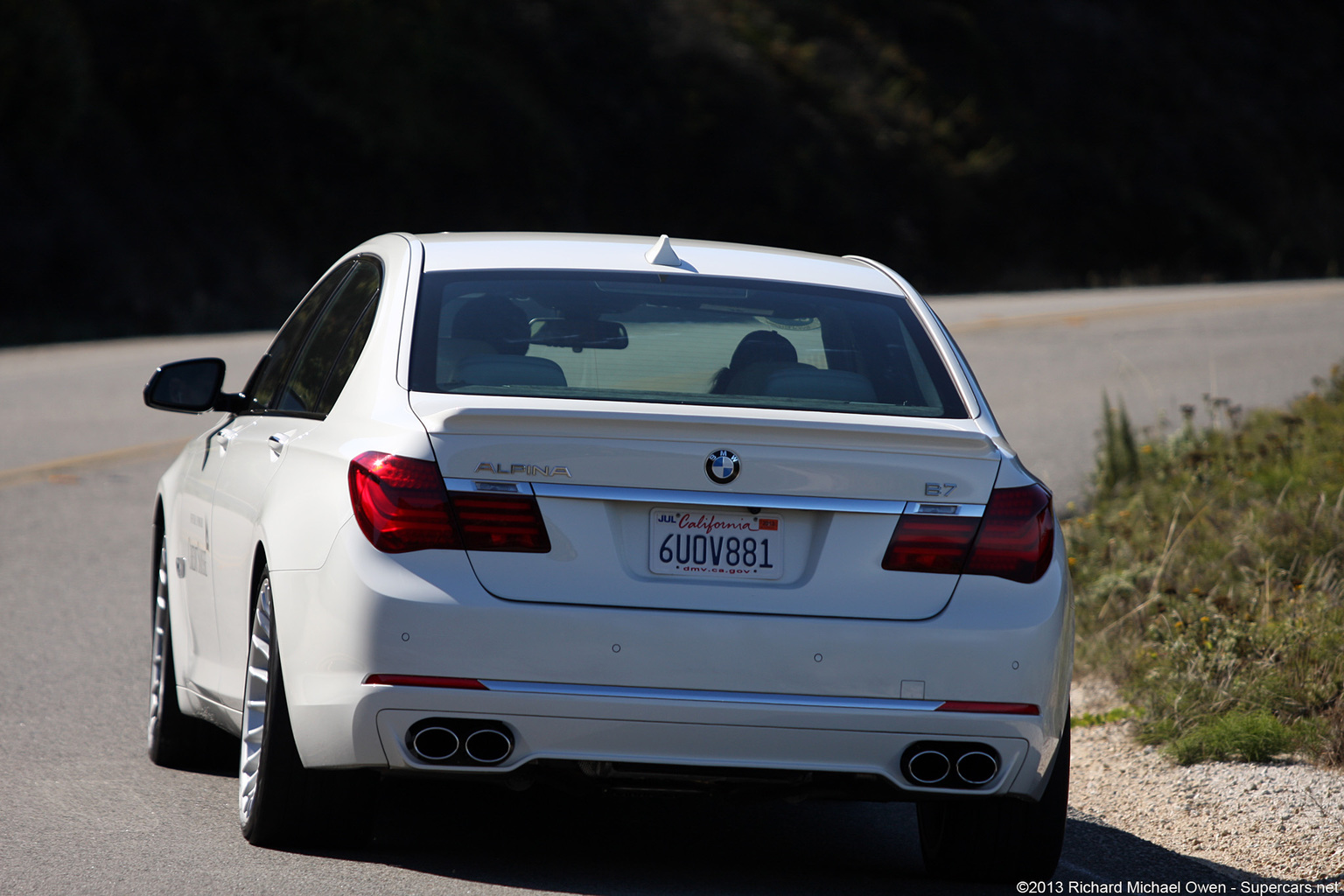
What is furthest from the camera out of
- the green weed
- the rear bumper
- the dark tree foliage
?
the dark tree foliage

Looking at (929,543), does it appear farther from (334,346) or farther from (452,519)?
(334,346)

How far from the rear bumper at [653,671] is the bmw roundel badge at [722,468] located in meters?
0.32

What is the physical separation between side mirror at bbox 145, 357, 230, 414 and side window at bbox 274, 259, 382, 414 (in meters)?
0.35

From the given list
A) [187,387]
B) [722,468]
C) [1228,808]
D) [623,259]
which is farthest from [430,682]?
[1228,808]

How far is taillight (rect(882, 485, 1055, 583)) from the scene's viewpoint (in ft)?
14.5

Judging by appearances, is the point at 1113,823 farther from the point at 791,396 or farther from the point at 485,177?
the point at 485,177

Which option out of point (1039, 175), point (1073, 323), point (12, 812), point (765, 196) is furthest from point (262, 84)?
point (12, 812)

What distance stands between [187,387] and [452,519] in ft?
6.12

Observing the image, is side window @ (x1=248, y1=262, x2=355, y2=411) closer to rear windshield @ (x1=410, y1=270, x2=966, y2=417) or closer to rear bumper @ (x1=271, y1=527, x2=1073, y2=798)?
rear windshield @ (x1=410, y1=270, x2=966, y2=417)

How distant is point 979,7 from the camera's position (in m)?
51.9

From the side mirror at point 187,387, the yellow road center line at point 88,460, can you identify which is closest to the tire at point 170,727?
the side mirror at point 187,387

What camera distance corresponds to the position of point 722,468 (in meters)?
4.38

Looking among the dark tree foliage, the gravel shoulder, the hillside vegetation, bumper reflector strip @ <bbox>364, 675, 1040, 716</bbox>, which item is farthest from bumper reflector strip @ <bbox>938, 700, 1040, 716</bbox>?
the dark tree foliage

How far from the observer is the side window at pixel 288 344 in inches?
231
